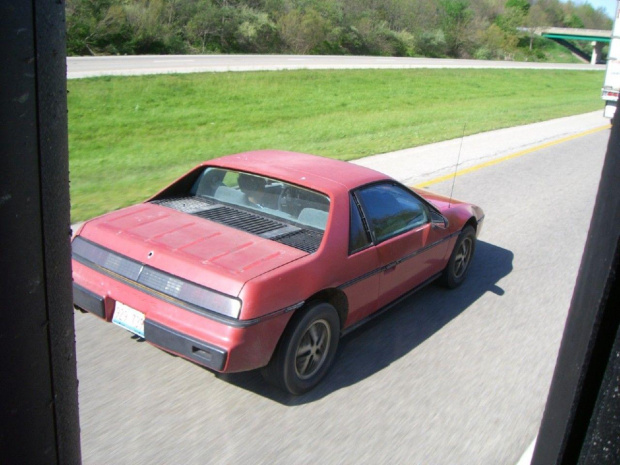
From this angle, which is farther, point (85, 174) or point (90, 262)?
point (85, 174)

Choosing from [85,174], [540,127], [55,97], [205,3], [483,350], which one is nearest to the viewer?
[55,97]

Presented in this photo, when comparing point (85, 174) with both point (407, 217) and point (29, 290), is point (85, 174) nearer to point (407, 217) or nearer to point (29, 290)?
point (407, 217)

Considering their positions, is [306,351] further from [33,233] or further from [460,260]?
[33,233]

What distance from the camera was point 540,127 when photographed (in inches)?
795

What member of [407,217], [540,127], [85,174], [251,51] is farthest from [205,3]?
[407,217]

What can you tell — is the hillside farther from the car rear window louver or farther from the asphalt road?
the asphalt road

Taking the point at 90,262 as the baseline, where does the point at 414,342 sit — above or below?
below

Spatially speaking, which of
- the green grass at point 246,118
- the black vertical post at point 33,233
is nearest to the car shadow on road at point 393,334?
the black vertical post at point 33,233

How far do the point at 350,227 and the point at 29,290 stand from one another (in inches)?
144

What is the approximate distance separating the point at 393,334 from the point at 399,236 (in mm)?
832

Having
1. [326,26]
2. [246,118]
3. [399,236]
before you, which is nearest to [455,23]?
[326,26]

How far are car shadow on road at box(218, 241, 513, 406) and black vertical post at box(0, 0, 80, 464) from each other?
10.2ft

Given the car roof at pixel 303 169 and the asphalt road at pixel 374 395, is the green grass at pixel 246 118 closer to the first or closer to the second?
the car roof at pixel 303 169

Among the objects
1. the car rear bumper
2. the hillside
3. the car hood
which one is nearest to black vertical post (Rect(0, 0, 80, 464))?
the car rear bumper
